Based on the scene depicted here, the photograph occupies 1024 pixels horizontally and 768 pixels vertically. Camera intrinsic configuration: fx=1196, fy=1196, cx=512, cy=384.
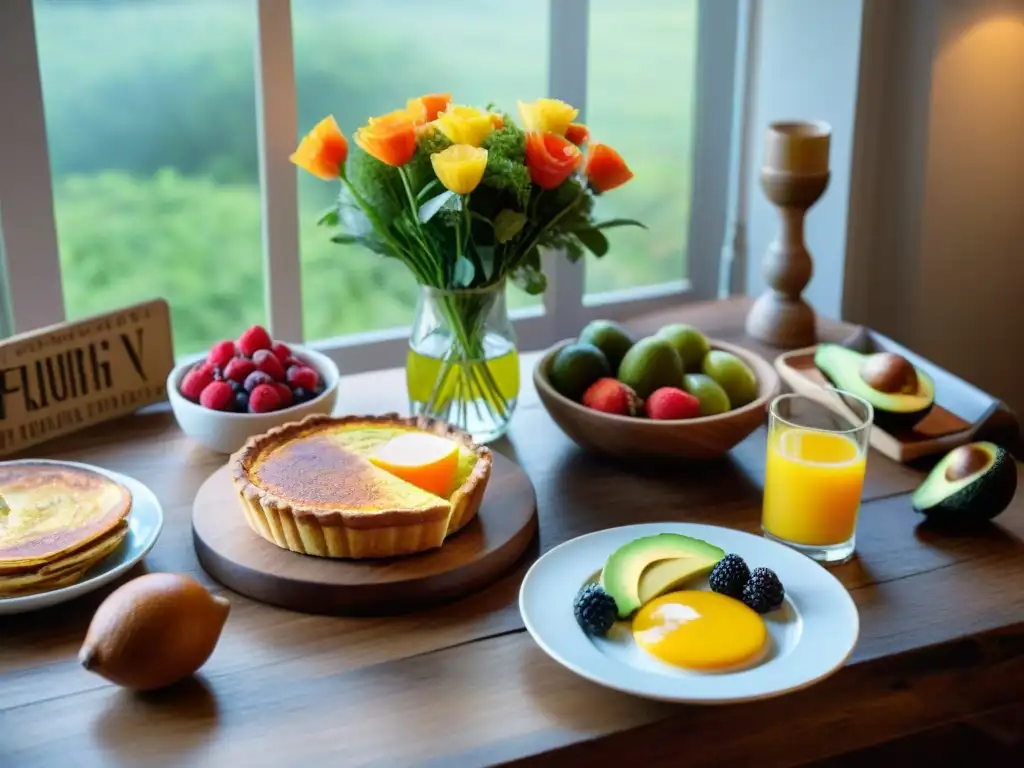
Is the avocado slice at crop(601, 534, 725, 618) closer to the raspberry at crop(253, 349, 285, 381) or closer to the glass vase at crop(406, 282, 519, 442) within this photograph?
the glass vase at crop(406, 282, 519, 442)

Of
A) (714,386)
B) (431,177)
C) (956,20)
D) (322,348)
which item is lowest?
(322,348)

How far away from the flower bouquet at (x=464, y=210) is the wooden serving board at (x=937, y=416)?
38cm

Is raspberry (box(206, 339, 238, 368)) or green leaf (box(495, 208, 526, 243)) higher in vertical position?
green leaf (box(495, 208, 526, 243))

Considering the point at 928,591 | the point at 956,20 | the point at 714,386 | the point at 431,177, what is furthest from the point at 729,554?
the point at 956,20

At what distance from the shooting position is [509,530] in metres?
1.26

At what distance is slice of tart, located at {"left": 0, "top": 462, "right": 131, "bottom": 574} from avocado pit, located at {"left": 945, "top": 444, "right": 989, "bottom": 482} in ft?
2.94

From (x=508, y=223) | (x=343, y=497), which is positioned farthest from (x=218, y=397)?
(x=508, y=223)

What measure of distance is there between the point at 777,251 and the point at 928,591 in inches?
30.1

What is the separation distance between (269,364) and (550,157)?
0.45 m

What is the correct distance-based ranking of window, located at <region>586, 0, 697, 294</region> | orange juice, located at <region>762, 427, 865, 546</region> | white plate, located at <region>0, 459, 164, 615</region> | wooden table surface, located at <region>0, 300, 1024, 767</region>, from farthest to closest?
1. window, located at <region>586, 0, 697, 294</region>
2. orange juice, located at <region>762, 427, 865, 546</region>
3. white plate, located at <region>0, 459, 164, 615</region>
4. wooden table surface, located at <region>0, 300, 1024, 767</region>

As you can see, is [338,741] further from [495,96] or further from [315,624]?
[495,96]

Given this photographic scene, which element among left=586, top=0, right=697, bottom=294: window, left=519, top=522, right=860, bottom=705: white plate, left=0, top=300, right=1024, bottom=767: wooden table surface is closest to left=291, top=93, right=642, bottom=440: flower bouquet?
left=0, top=300, right=1024, bottom=767: wooden table surface

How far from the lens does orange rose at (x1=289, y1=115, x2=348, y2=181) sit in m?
1.37

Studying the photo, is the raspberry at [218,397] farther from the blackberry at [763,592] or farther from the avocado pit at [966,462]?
the avocado pit at [966,462]
